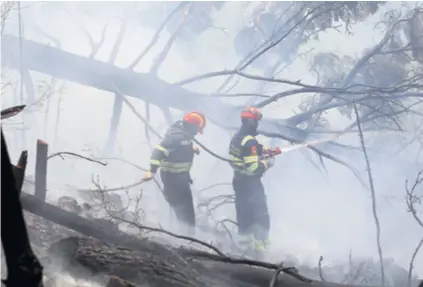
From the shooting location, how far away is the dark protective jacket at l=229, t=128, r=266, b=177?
414 centimetres

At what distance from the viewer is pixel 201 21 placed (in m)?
4.89

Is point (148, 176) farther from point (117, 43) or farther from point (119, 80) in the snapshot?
point (117, 43)

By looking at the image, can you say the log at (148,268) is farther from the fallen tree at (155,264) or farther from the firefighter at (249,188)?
the firefighter at (249,188)

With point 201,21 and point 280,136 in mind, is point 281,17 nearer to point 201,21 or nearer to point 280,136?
point 201,21

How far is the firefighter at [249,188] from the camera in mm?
4262

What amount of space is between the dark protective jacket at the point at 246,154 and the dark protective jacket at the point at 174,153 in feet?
1.13

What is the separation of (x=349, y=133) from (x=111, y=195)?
2.10 m

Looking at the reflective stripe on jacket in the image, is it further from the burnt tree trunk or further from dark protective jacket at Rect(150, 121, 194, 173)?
the burnt tree trunk

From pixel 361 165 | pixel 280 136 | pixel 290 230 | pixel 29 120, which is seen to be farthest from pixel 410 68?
pixel 29 120

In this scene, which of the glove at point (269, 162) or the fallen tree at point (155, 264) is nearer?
the fallen tree at point (155, 264)

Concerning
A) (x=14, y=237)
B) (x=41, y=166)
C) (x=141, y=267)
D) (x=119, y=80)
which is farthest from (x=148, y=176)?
(x=14, y=237)

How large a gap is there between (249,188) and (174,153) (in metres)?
0.67

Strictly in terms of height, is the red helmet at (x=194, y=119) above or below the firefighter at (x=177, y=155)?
above

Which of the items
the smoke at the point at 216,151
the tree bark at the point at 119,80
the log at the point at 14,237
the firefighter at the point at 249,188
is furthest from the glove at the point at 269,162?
the log at the point at 14,237
